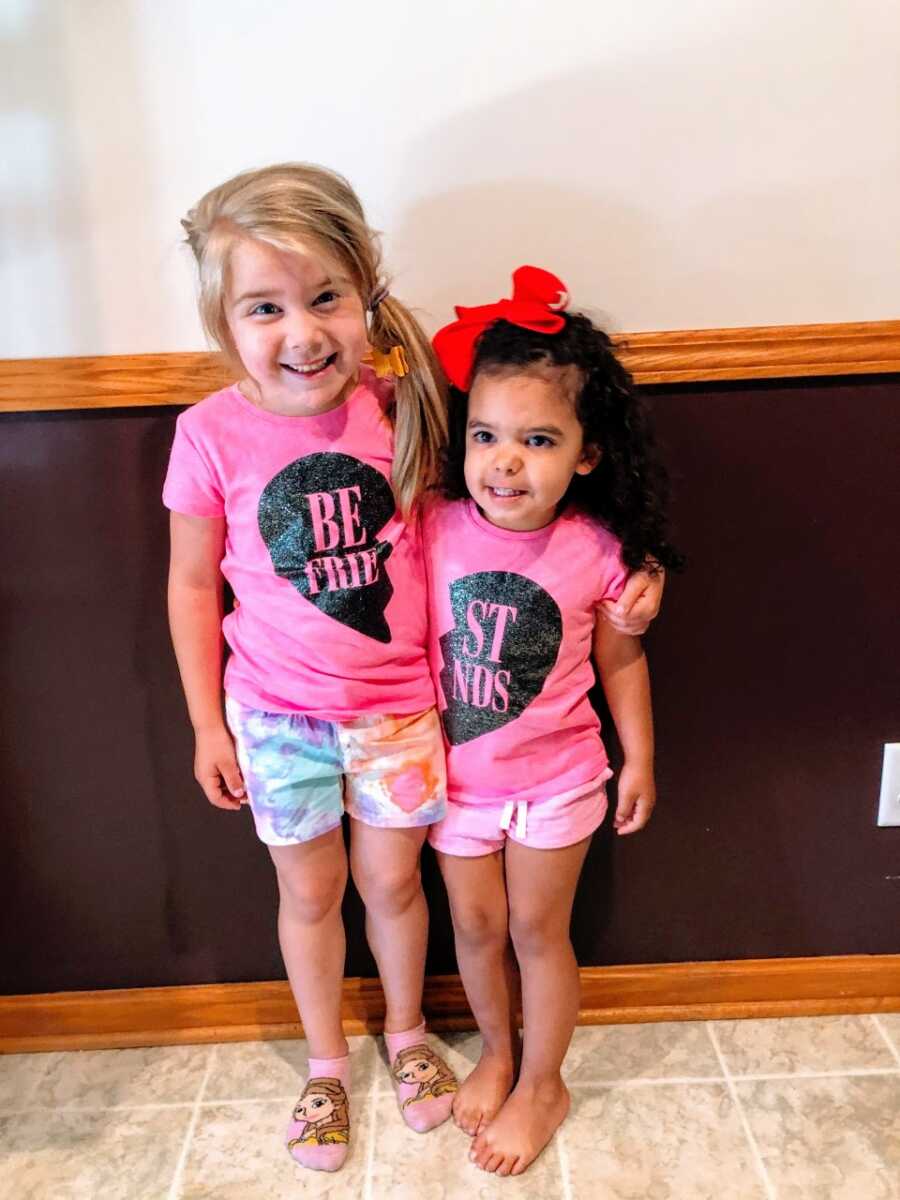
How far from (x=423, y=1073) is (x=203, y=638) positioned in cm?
64

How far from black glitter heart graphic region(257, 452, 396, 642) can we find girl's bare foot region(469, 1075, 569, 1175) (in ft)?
2.06

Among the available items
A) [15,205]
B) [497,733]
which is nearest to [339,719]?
[497,733]

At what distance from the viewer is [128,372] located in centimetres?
119

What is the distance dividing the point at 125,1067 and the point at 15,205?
113 cm

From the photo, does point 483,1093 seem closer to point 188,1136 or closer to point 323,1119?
point 323,1119

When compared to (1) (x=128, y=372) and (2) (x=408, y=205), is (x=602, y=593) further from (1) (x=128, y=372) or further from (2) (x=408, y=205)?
(1) (x=128, y=372)

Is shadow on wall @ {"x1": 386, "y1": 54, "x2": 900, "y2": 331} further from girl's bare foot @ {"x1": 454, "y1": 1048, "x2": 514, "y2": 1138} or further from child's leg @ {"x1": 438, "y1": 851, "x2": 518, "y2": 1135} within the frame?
girl's bare foot @ {"x1": 454, "y1": 1048, "x2": 514, "y2": 1138}

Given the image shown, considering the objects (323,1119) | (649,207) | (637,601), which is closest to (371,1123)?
(323,1119)

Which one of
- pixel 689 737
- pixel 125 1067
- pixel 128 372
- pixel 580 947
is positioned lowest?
Answer: pixel 125 1067

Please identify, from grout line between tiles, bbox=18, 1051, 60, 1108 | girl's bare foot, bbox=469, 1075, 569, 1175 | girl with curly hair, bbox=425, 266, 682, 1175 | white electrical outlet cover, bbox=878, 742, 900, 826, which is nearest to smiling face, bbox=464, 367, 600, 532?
girl with curly hair, bbox=425, 266, 682, 1175

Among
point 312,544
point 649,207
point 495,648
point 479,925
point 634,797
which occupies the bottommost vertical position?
point 479,925

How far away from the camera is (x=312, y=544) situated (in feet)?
3.65

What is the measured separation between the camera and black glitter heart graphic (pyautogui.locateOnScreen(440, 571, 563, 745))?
1141mm

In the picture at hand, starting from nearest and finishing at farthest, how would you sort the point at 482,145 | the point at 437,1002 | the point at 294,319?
the point at 294,319
the point at 482,145
the point at 437,1002
